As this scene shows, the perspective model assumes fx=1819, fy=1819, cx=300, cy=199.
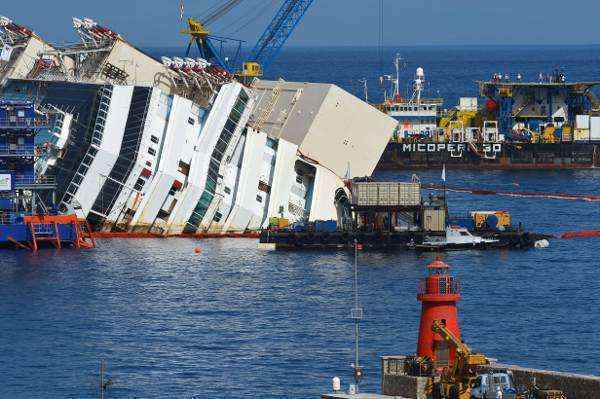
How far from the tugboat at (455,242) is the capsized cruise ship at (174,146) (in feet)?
28.4

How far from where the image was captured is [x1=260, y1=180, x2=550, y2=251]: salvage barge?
9425 cm

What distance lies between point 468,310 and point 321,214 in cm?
2836

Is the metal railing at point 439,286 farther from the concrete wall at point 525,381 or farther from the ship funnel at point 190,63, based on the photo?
the ship funnel at point 190,63

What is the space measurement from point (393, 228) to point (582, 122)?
6359 cm

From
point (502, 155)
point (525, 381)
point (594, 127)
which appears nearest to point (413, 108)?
point (502, 155)

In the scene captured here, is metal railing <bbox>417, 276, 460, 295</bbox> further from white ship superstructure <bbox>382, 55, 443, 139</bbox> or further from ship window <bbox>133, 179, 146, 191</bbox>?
white ship superstructure <bbox>382, 55, 443, 139</bbox>

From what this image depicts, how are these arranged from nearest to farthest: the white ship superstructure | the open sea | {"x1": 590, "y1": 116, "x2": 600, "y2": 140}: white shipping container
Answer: the open sea < {"x1": 590, "y1": 116, "x2": 600, "y2": 140}: white shipping container < the white ship superstructure

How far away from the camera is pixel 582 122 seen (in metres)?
156

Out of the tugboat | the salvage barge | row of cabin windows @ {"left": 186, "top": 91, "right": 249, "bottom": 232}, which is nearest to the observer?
the tugboat

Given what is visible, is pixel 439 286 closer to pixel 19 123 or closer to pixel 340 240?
pixel 340 240

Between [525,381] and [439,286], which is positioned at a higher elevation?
[439,286]

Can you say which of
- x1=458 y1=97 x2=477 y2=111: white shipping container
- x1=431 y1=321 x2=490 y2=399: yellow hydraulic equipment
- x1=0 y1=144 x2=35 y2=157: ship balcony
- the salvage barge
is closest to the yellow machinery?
the salvage barge

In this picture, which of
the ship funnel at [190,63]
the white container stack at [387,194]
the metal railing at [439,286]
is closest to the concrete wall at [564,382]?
the metal railing at [439,286]

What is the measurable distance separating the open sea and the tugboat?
115cm
